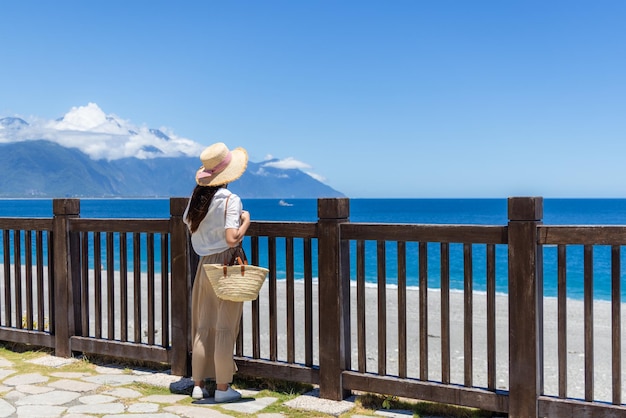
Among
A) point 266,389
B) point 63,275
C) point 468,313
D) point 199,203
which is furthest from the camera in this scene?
point 63,275

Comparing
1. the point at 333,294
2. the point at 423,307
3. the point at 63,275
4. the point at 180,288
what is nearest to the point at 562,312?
the point at 423,307

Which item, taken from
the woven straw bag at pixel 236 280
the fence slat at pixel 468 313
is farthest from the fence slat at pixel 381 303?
the woven straw bag at pixel 236 280

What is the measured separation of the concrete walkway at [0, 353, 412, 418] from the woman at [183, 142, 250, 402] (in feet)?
0.69

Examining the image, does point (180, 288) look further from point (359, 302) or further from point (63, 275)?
point (359, 302)

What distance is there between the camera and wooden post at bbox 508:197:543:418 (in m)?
4.09

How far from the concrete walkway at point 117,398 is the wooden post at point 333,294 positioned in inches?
7.5

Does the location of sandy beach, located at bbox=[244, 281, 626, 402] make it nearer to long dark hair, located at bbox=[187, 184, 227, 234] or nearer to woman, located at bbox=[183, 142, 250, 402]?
woman, located at bbox=[183, 142, 250, 402]

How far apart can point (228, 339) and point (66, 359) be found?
7.11 feet

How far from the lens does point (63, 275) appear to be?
241 inches

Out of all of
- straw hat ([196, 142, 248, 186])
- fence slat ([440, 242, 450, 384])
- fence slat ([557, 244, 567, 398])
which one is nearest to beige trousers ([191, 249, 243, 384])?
straw hat ([196, 142, 248, 186])

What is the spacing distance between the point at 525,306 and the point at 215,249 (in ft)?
7.18

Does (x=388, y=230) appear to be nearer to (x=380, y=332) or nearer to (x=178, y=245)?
(x=380, y=332)

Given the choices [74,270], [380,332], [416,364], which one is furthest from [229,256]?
[416,364]

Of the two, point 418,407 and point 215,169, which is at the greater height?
point 215,169
